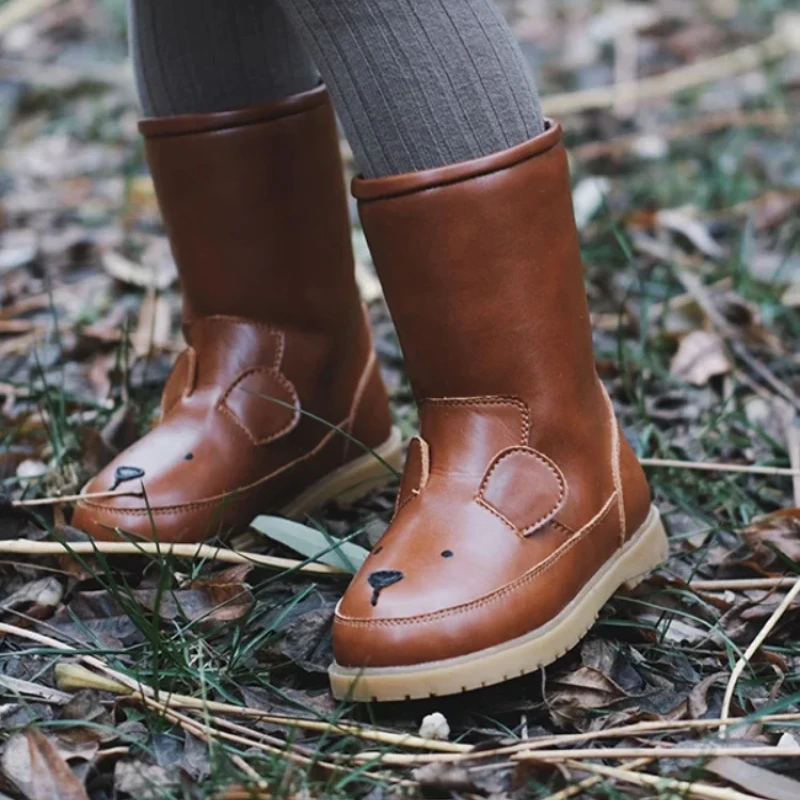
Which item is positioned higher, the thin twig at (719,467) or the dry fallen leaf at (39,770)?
the dry fallen leaf at (39,770)

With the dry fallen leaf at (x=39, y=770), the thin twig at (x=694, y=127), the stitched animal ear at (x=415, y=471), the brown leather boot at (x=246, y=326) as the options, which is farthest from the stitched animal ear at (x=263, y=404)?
the thin twig at (x=694, y=127)

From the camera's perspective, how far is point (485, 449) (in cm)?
107

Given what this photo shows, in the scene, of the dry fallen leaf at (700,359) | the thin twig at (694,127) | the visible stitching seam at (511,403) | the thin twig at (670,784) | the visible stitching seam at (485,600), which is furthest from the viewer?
the thin twig at (694,127)

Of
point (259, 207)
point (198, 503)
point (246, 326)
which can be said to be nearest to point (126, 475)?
point (198, 503)

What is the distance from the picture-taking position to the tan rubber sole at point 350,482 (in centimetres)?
136

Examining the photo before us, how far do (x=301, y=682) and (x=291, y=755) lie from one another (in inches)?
6.8

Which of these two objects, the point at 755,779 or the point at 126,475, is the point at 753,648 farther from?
the point at 126,475

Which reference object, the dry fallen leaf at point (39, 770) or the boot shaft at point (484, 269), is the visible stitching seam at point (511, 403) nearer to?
the boot shaft at point (484, 269)

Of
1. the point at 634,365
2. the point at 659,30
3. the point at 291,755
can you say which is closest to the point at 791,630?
the point at 291,755

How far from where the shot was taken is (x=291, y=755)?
2.93ft

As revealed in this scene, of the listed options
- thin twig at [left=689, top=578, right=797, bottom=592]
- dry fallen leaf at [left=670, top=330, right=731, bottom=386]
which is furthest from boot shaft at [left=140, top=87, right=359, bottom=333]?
dry fallen leaf at [left=670, top=330, right=731, bottom=386]

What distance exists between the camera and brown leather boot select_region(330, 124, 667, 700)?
0.99m

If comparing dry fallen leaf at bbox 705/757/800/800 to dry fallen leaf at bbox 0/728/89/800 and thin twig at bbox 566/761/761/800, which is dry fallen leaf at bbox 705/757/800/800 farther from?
dry fallen leaf at bbox 0/728/89/800

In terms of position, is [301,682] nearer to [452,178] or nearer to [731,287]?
[452,178]
